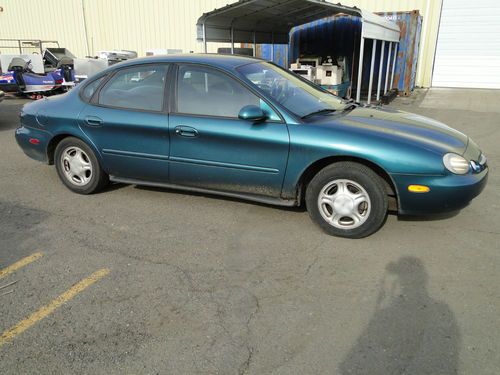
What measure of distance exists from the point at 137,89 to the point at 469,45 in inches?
541

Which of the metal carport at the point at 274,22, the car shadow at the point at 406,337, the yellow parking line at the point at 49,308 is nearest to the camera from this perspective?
the car shadow at the point at 406,337

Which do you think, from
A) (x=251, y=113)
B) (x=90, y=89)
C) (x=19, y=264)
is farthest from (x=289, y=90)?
(x=19, y=264)

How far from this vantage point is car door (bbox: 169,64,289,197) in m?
3.93

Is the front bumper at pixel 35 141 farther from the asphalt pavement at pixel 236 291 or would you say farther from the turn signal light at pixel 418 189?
the turn signal light at pixel 418 189

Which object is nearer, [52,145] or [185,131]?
[185,131]

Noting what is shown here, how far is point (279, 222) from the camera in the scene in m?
4.21

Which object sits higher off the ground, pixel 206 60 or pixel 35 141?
pixel 206 60

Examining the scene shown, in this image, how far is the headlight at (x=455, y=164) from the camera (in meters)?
3.57

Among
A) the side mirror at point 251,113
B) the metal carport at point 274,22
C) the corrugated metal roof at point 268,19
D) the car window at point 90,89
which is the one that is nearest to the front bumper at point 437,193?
the side mirror at point 251,113

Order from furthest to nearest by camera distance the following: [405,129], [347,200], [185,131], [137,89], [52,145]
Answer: [52,145] → [137,89] → [185,131] → [405,129] → [347,200]

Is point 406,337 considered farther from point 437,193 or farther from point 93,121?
point 93,121

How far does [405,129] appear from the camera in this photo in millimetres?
3936

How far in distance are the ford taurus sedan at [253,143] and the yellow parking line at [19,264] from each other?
1.36m

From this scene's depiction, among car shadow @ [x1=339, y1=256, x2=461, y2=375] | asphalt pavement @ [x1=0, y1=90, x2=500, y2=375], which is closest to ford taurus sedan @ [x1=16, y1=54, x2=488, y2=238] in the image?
asphalt pavement @ [x1=0, y1=90, x2=500, y2=375]
